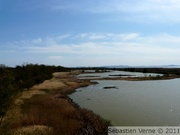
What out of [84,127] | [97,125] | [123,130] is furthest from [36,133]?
[123,130]

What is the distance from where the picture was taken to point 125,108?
30.9 metres

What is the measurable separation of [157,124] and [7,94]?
1420cm

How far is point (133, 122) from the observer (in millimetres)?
23656

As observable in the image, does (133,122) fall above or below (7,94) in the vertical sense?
below

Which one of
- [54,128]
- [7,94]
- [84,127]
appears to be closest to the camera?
[7,94]

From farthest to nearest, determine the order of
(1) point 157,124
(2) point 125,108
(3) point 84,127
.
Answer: (2) point 125,108 → (1) point 157,124 → (3) point 84,127

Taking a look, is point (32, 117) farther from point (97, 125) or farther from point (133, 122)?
point (133, 122)

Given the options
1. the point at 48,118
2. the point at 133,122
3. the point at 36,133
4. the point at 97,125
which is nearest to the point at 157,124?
the point at 133,122

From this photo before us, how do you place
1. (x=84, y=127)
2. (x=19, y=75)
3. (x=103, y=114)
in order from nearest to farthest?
(x=84, y=127) < (x=103, y=114) < (x=19, y=75)

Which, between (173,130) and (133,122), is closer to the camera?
(173,130)

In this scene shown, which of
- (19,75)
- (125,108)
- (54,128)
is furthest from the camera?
(19,75)

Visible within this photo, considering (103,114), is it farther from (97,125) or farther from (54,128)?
(54,128)

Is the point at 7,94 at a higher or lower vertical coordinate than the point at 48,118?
higher

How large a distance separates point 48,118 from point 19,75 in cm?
3341
